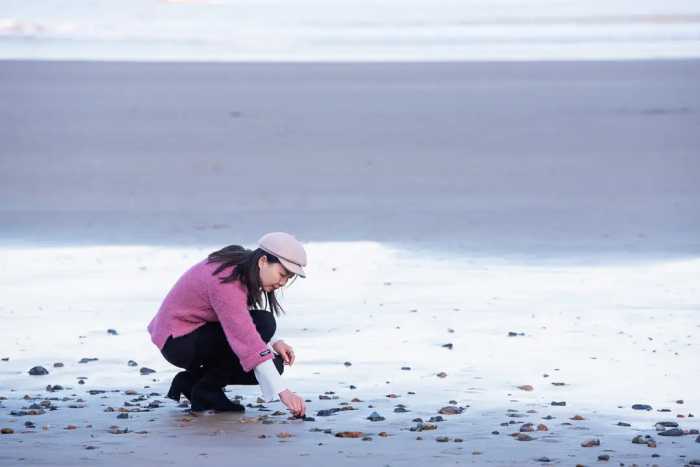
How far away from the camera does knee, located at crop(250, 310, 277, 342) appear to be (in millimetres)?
6992

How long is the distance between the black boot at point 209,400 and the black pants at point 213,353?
0.04 meters

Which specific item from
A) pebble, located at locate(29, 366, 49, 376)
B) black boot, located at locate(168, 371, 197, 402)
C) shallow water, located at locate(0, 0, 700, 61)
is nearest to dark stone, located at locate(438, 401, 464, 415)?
black boot, located at locate(168, 371, 197, 402)

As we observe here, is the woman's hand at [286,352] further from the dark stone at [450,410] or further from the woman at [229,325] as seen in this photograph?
the dark stone at [450,410]

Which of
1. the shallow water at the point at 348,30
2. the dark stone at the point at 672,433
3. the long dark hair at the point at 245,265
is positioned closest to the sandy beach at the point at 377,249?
the dark stone at the point at 672,433

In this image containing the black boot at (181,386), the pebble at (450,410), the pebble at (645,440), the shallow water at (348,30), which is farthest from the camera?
the shallow water at (348,30)

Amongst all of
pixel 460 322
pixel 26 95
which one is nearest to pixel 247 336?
pixel 460 322

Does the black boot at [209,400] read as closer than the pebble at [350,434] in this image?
No

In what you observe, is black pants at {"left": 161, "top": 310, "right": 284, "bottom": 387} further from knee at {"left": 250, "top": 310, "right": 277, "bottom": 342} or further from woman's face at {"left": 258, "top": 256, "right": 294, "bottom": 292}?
woman's face at {"left": 258, "top": 256, "right": 294, "bottom": 292}

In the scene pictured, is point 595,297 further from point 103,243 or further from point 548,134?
point 548,134

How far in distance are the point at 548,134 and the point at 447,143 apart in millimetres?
1272

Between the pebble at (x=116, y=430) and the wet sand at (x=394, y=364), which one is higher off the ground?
the wet sand at (x=394, y=364)

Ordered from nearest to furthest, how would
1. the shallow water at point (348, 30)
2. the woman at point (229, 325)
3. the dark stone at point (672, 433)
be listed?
the dark stone at point (672, 433)
the woman at point (229, 325)
the shallow water at point (348, 30)

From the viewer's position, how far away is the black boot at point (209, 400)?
6863 mm

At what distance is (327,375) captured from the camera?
7621mm
